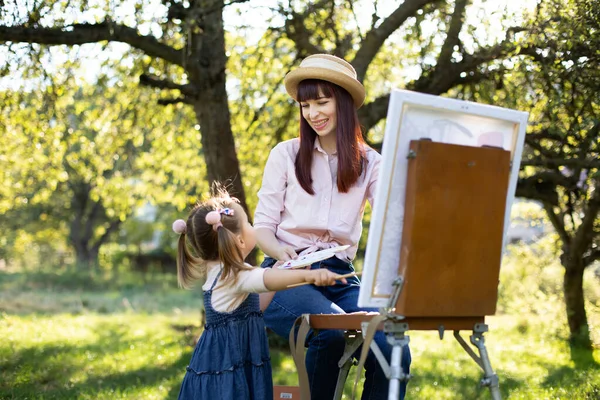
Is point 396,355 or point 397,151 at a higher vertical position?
point 397,151

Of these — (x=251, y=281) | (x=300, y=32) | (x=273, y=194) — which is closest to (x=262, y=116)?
(x=300, y=32)

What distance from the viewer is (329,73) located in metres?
3.57

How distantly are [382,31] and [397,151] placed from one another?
13.2 ft

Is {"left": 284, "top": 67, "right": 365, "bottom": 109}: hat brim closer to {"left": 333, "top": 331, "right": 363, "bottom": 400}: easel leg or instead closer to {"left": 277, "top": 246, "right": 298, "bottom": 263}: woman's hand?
{"left": 277, "top": 246, "right": 298, "bottom": 263}: woman's hand

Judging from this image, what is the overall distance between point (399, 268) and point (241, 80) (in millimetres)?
6099

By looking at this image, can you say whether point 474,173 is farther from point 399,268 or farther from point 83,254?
point 83,254

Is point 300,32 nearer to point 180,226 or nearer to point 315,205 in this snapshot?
point 315,205

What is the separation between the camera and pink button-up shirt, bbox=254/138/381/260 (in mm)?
3609

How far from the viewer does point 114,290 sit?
17422 mm

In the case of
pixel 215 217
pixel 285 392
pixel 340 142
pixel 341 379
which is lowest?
pixel 285 392

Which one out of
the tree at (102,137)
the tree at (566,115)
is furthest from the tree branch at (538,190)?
the tree at (102,137)

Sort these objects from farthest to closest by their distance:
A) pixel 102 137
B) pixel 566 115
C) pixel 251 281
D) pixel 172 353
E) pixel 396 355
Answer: pixel 102 137, pixel 172 353, pixel 566 115, pixel 251 281, pixel 396 355

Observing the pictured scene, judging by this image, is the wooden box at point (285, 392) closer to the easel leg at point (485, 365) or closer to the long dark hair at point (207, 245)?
the long dark hair at point (207, 245)

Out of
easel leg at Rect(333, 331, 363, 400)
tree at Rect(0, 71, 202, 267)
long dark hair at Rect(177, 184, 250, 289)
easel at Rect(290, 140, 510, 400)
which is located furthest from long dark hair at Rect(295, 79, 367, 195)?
tree at Rect(0, 71, 202, 267)
